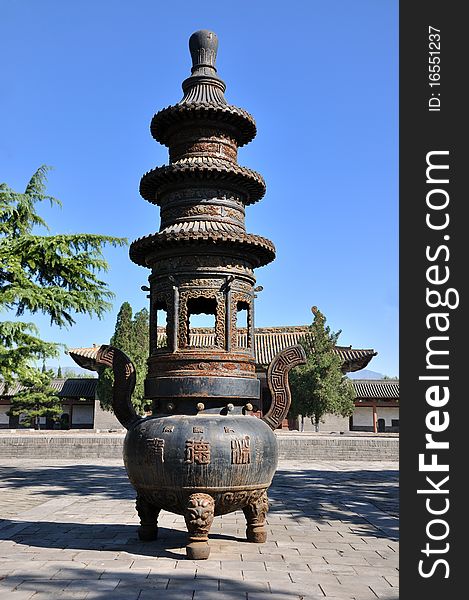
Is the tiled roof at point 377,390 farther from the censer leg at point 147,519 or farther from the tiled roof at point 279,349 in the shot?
the censer leg at point 147,519

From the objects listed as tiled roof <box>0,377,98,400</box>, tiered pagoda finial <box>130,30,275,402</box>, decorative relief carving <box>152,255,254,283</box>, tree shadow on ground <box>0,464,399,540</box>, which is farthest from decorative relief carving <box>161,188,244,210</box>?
tiled roof <box>0,377,98,400</box>

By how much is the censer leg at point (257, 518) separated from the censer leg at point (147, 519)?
1.07m

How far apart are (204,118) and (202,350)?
10.0ft

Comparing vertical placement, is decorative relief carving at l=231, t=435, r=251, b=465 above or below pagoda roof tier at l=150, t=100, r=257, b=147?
below

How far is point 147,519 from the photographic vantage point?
260 inches

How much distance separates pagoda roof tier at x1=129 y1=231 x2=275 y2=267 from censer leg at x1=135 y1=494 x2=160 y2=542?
2962mm

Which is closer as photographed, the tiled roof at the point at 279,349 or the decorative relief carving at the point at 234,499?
the decorative relief carving at the point at 234,499

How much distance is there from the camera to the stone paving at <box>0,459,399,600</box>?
4.81 m

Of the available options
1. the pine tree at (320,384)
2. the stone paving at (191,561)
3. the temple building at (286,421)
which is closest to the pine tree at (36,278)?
the stone paving at (191,561)

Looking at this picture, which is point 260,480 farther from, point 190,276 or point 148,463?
point 190,276

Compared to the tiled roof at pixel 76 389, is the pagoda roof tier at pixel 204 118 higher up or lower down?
higher up

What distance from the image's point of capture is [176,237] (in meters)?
6.80

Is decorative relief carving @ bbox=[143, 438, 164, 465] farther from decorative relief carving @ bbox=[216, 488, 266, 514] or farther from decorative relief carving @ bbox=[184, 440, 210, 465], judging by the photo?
decorative relief carving @ bbox=[216, 488, 266, 514]

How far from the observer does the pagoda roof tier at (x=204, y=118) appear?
7.37m
